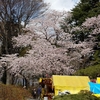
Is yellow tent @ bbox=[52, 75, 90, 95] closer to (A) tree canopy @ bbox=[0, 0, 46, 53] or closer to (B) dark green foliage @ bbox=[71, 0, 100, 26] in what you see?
(B) dark green foliage @ bbox=[71, 0, 100, 26]

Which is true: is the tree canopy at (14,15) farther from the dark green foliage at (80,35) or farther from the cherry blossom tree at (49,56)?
the dark green foliage at (80,35)

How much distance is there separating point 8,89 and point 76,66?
15799 mm

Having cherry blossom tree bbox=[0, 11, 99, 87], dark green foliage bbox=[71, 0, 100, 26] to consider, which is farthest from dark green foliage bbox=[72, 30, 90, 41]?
dark green foliage bbox=[71, 0, 100, 26]

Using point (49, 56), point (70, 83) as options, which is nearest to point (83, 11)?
point (49, 56)

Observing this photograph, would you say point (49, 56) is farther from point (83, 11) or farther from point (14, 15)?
point (14, 15)

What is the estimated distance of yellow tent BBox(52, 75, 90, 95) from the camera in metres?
20.3

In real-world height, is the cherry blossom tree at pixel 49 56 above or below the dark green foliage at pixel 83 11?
below

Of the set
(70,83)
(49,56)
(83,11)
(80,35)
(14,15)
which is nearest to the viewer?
(70,83)

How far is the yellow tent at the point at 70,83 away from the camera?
2030 centimetres

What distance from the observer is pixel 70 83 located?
69.0 ft

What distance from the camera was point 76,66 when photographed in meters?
29.6

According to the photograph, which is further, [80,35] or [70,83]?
[80,35]

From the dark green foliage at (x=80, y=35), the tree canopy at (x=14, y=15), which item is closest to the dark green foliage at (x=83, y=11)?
the dark green foliage at (x=80, y=35)

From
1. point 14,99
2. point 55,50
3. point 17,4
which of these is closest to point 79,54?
point 55,50
